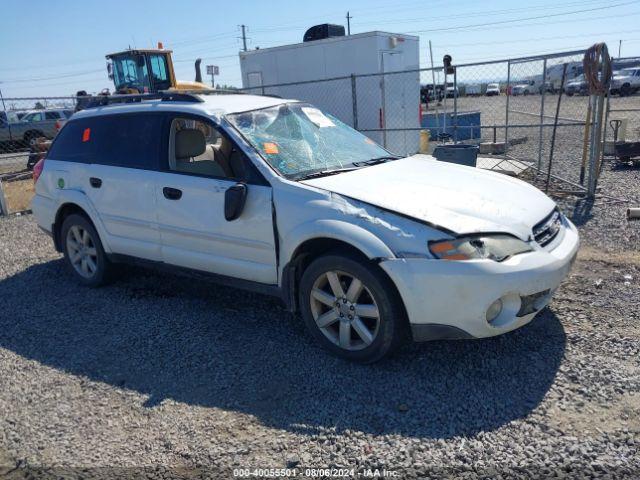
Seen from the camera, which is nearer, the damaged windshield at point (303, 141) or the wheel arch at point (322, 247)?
the wheel arch at point (322, 247)

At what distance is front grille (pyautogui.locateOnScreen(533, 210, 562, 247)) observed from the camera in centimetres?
361

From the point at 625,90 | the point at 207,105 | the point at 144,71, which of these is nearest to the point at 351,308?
the point at 207,105

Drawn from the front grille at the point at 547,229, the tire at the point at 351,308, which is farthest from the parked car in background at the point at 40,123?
the front grille at the point at 547,229

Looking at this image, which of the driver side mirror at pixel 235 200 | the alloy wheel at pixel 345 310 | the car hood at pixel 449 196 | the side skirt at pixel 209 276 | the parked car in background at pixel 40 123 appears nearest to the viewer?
the car hood at pixel 449 196

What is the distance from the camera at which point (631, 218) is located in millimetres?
6734

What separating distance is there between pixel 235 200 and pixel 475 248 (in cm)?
169

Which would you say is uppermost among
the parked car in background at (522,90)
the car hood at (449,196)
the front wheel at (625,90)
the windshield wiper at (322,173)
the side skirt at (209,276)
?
the parked car in background at (522,90)

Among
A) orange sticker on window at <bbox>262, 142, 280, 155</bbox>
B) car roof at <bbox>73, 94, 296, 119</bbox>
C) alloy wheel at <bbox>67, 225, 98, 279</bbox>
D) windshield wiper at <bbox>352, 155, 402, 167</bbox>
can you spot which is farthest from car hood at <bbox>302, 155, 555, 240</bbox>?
alloy wheel at <bbox>67, 225, 98, 279</bbox>

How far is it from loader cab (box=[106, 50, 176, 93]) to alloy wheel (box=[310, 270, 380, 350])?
1471cm

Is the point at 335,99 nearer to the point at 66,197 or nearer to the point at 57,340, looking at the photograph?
the point at 66,197

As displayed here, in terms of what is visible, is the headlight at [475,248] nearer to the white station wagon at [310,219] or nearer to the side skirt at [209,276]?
the white station wagon at [310,219]

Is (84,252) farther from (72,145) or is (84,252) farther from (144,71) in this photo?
(144,71)

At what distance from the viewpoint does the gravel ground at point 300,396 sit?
2.84 meters

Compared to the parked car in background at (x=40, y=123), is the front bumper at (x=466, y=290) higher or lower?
lower
